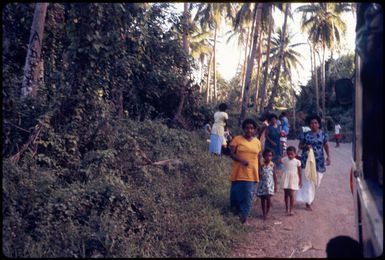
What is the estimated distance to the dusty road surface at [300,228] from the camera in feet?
20.1

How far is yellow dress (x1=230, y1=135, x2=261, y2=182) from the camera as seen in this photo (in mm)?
7059

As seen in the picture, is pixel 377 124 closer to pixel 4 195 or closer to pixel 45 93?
pixel 4 195

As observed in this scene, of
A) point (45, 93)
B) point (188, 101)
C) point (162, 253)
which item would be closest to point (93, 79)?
point (45, 93)

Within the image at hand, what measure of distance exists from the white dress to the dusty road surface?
1.75ft

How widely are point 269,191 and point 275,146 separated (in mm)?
2982

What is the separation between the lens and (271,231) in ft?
23.1

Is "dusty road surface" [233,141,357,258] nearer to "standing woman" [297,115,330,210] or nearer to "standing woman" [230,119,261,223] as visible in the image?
"standing woman" [297,115,330,210]

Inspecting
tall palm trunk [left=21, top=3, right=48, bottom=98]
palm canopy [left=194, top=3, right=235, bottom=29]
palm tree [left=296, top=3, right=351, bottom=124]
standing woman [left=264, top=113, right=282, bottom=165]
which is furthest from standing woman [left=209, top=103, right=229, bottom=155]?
palm tree [left=296, top=3, right=351, bottom=124]

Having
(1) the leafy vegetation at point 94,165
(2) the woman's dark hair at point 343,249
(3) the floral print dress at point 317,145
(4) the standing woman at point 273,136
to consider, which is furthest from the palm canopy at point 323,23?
(2) the woman's dark hair at point 343,249

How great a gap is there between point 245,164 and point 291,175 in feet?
4.07

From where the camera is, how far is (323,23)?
→ 3397cm

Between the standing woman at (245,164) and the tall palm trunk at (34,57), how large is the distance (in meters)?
4.03

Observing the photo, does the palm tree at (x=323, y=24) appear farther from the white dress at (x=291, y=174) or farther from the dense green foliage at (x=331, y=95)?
the white dress at (x=291, y=174)

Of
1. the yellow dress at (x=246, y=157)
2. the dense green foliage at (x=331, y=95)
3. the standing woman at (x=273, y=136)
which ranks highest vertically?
the dense green foliage at (x=331, y=95)
